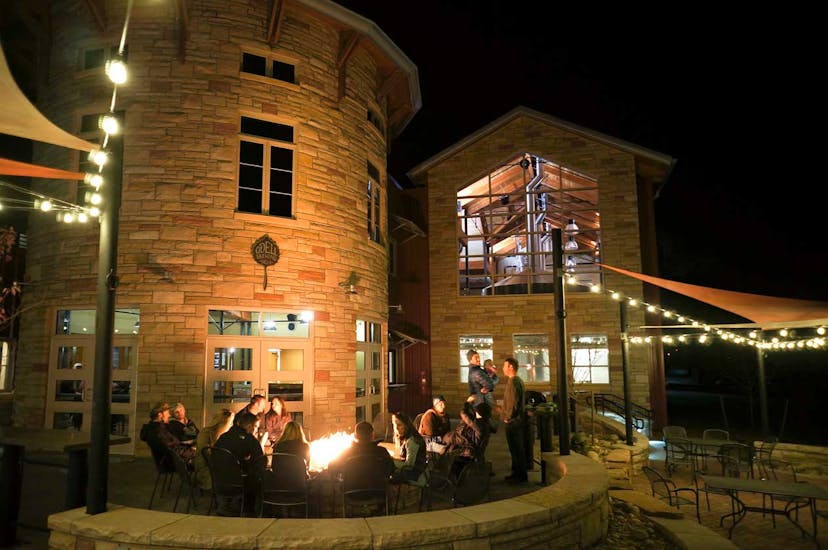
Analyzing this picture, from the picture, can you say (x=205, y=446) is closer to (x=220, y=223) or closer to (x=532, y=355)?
(x=220, y=223)

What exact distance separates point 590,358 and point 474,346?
347 cm

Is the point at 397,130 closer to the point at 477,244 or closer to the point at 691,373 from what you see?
the point at 477,244

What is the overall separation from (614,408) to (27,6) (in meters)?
16.5

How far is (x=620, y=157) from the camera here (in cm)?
1728

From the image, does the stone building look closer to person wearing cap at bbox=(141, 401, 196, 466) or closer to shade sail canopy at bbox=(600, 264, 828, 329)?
person wearing cap at bbox=(141, 401, 196, 466)

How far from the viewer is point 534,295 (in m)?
17.3

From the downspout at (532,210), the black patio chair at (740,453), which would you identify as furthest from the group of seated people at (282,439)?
the downspout at (532,210)

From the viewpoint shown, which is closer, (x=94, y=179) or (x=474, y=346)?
(x=94, y=179)

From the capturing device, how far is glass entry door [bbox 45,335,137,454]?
8.88 metres

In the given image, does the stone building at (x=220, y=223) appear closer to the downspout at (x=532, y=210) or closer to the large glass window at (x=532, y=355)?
the large glass window at (x=532, y=355)

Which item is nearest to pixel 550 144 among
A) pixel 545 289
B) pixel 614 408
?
pixel 545 289

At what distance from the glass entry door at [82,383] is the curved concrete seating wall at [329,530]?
4769 mm

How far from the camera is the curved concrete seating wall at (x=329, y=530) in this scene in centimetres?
392

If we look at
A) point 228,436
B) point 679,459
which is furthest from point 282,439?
point 679,459
